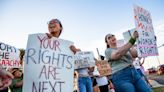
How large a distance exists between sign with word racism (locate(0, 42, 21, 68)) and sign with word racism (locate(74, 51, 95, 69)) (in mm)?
1678

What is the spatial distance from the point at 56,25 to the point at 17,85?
10.6ft

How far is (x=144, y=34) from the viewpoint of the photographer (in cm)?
695

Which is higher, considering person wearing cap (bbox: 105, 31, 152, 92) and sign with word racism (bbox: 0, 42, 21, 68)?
sign with word racism (bbox: 0, 42, 21, 68)

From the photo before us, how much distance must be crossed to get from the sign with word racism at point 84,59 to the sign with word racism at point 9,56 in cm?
168

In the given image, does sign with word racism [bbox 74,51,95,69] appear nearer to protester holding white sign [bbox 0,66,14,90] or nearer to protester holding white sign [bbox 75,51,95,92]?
protester holding white sign [bbox 75,51,95,92]

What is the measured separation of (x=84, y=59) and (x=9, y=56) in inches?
89.0

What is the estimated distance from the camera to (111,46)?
19.0 ft

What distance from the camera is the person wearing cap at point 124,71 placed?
5.29 meters

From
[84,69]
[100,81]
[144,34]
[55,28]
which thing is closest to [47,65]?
[55,28]

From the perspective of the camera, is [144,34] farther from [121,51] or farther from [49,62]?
[49,62]

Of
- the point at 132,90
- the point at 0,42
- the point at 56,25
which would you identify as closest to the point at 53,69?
the point at 56,25

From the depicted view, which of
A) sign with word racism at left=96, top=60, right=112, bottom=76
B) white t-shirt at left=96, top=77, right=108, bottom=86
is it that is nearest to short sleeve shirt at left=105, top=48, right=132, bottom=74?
white t-shirt at left=96, top=77, right=108, bottom=86

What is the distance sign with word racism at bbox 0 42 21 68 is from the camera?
8.77 metres

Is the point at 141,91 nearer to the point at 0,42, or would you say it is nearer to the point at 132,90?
the point at 132,90
